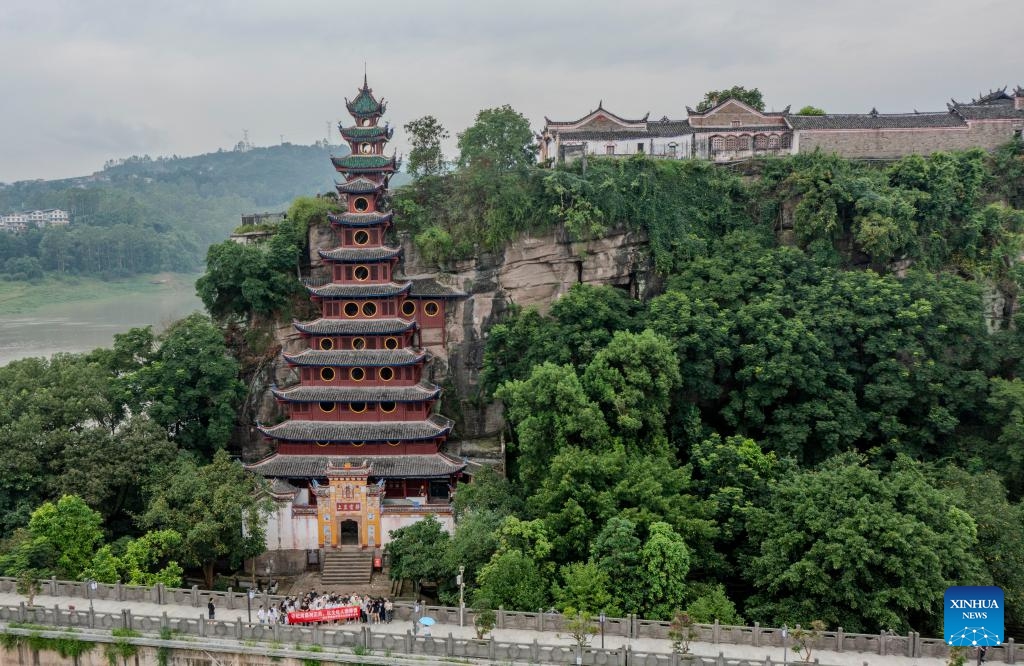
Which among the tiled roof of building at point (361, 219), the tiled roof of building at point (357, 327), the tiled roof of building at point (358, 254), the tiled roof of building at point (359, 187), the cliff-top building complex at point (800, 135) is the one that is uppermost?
the cliff-top building complex at point (800, 135)

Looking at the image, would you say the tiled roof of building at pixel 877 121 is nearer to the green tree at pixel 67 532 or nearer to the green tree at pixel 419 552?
the green tree at pixel 419 552

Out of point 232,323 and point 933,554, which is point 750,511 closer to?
point 933,554

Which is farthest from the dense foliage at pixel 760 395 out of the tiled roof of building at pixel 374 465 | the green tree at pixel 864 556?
the tiled roof of building at pixel 374 465

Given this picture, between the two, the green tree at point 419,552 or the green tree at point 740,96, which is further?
the green tree at point 740,96

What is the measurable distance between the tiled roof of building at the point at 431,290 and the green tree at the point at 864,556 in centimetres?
1608

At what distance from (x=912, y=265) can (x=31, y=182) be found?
202 metres

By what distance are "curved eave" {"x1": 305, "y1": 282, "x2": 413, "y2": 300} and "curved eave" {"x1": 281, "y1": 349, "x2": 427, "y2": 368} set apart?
7.01 feet

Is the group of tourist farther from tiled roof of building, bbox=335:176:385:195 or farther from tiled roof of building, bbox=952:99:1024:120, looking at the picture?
tiled roof of building, bbox=952:99:1024:120

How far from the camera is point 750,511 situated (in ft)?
76.0

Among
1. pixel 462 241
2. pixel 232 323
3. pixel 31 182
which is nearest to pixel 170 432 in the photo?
pixel 232 323

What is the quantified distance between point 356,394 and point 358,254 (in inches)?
222

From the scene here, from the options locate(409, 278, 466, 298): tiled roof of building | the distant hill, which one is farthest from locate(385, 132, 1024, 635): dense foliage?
the distant hill

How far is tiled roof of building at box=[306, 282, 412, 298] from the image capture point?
1207 inches

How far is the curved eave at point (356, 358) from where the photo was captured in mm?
29734
